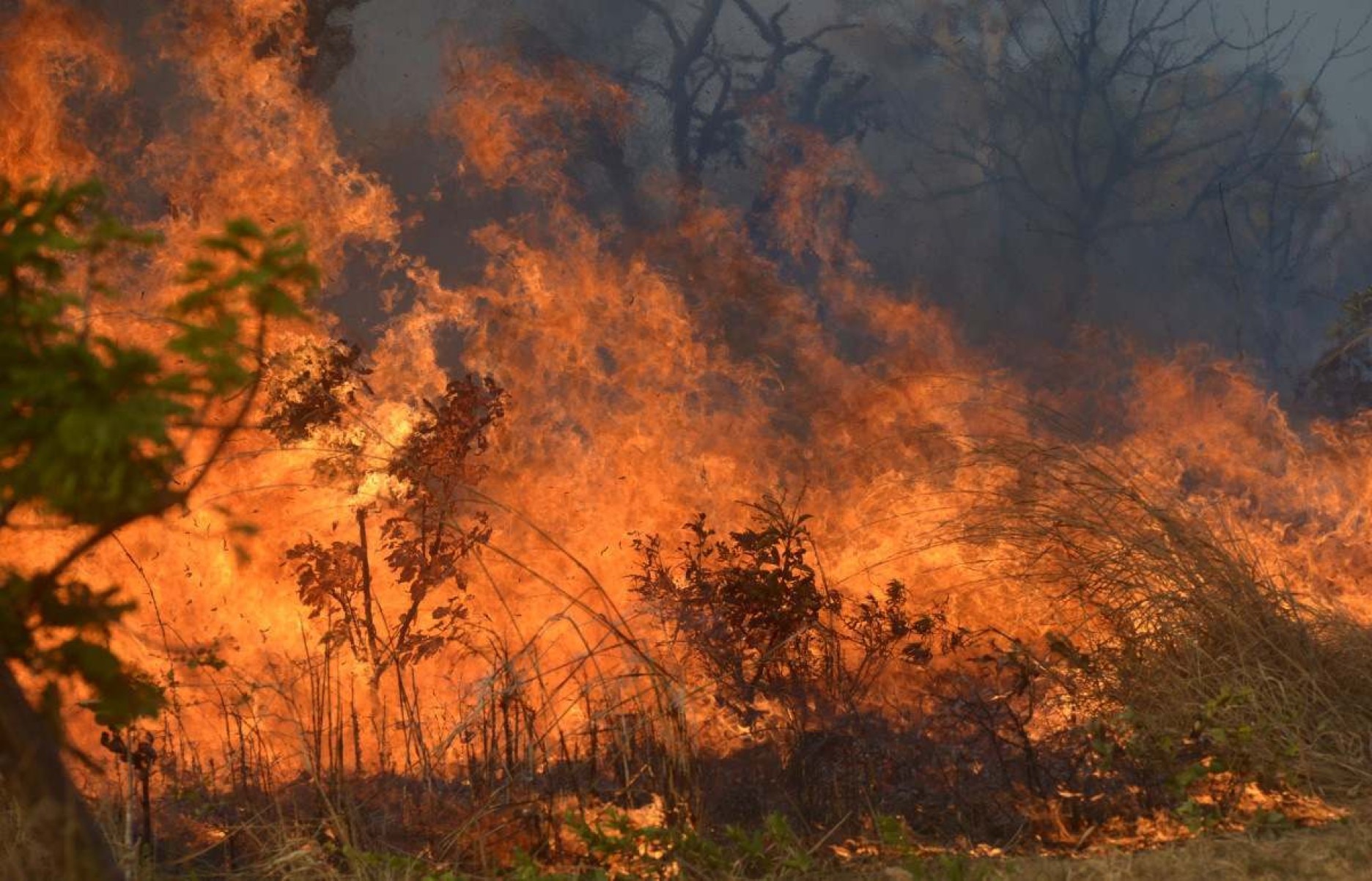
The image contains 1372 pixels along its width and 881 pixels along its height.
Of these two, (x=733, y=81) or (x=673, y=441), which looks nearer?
(x=673, y=441)

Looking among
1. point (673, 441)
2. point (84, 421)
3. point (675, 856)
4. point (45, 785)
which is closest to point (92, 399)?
point (84, 421)

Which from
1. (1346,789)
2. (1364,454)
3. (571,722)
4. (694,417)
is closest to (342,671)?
(571,722)

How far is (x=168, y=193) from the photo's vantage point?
24.1 ft

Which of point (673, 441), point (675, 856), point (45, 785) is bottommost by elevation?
point (675, 856)

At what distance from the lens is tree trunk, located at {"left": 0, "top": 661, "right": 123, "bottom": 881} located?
8.36 feet

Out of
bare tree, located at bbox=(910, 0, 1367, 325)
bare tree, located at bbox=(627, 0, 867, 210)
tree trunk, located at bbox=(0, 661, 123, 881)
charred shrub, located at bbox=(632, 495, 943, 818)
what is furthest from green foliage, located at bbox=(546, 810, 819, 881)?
bare tree, located at bbox=(910, 0, 1367, 325)

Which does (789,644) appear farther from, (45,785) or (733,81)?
(733,81)

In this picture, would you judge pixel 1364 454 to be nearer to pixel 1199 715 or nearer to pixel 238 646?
pixel 1199 715

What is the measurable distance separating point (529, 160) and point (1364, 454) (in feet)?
23.7

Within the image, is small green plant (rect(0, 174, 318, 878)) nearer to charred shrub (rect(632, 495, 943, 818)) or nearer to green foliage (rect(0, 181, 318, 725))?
green foliage (rect(0, 181, 318, 725))

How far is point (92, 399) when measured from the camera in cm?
228

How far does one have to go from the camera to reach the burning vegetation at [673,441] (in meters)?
3.61

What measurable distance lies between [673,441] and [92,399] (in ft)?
18.2

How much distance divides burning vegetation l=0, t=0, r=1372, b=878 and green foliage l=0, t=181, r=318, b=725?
1 centimetres
